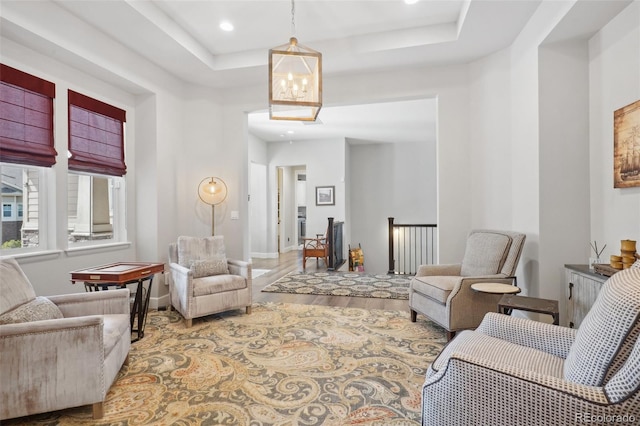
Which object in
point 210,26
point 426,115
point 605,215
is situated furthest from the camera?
point 426,115

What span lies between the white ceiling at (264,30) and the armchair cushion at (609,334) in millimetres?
2697

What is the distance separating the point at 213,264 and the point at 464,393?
3040 millimetres

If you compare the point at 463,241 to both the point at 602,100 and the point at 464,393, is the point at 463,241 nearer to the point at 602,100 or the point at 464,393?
the point at 602,100

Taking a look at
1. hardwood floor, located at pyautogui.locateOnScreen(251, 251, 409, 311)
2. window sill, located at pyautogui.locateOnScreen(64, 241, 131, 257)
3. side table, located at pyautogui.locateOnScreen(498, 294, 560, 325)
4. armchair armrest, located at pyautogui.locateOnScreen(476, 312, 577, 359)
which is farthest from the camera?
hardwood floor, located at pyautogui.locateOnScreen(251, 251, 409, 311)

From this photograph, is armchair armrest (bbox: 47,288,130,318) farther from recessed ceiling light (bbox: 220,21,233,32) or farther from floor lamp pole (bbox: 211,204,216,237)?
recessed ceiling light (bbox: 220,21,233,32)

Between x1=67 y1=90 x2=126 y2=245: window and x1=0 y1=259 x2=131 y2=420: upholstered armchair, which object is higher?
x1=67 y1=90 x2=126 y2=245: window

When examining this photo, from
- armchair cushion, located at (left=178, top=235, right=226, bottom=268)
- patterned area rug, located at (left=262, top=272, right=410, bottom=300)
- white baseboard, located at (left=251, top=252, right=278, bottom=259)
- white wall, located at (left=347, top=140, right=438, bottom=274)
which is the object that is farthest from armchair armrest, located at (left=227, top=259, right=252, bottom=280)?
white wall, located at (left=347, top=140, right=438, bottom=274)

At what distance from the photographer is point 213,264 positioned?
373 centimetres

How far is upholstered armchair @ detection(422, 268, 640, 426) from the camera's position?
1.09m

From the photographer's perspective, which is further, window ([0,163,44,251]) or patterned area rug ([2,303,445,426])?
window ([0,163,44,251])

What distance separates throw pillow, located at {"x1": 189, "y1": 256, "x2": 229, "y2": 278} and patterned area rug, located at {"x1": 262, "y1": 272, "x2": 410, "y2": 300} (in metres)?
1.18

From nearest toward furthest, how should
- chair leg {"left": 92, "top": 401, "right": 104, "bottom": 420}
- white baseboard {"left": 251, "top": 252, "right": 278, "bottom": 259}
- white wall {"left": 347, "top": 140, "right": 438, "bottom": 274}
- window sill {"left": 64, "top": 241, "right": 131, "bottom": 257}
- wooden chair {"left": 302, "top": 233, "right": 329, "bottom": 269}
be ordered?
chair leg {"left": 92, "top": 401, "right": 104, "bottom": 420} → window sill {"left": 64, "top": 241, "right": 131, "bottom": 257} → wooden chair {"left": 302, "top": 233, "right": 329, "bottom": 269} → white baseboard {"left": 251, "top": 252, "right": 278, "bottom": 259} → white wall {"left": 347, "top": 140, "right": 438, "bottom": 274}

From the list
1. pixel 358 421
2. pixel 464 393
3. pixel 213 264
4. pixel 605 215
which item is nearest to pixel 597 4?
pixel 605 215

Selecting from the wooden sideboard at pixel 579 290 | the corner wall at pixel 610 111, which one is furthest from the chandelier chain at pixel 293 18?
the wooden sideboard at pixel 579 290
